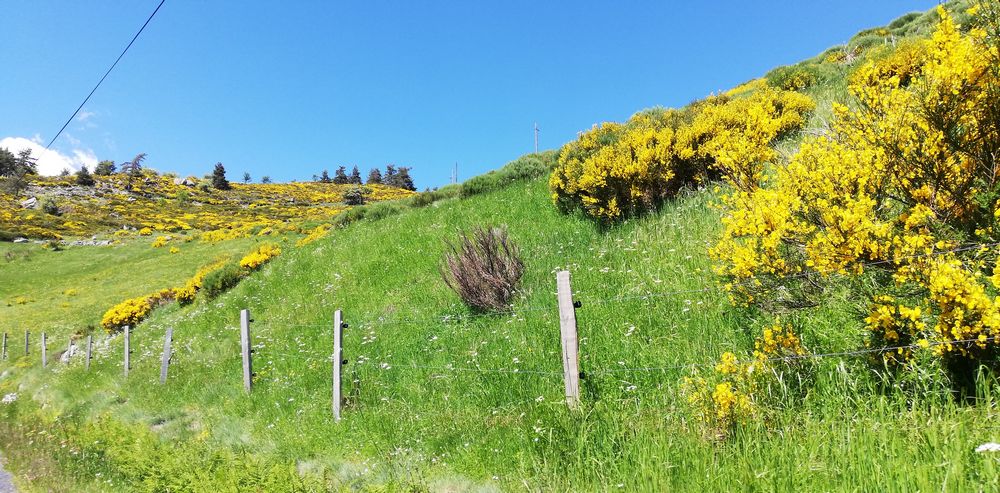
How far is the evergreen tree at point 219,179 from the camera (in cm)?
8431

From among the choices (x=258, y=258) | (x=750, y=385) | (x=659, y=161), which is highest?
(x=659, y=161)

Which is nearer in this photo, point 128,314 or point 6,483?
point 6,483

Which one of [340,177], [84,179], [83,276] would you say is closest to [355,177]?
[340,177]

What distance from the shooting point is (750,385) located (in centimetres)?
391

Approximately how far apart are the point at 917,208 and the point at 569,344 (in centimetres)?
292

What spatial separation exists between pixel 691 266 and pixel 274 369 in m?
7.82

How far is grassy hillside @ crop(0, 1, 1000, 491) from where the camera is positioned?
3.28 metres

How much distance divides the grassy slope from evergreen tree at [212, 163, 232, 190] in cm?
8132

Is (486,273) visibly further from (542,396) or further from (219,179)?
(219,179)

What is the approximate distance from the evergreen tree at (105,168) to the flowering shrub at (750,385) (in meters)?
101

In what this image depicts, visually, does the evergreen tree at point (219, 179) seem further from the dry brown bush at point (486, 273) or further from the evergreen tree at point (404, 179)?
the dry brown bush at point (486, 273)

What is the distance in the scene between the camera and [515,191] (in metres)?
16.1

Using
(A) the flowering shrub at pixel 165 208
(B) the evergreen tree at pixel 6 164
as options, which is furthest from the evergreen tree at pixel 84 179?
(B) the evergreen tree at pixel 6 164

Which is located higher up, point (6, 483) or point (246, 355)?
point (246, 355)
